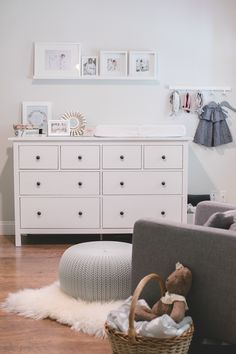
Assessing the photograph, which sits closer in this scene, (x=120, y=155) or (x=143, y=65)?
(x=120, y=155)

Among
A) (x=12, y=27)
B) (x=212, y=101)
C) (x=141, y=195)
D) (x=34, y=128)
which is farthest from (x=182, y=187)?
(x=12, y=27)

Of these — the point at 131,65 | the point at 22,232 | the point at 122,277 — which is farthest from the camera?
the point at 131,65

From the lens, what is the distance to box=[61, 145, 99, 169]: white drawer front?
4230 mm

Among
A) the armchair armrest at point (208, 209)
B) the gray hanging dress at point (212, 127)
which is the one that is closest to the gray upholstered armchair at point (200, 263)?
the armchair armrest at point (208, 209)

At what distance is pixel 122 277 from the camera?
9.25 feet

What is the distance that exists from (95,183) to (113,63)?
115cm

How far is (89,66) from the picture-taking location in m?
4.64

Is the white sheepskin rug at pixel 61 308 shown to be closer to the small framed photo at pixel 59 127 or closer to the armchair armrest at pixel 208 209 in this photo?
the armchair armrest at pixel 208 209

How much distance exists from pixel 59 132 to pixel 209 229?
8.35 ft

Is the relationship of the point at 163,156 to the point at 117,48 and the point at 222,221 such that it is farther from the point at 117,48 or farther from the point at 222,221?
the point at 222,221

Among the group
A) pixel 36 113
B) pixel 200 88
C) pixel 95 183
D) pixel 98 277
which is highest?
pixel 200 88

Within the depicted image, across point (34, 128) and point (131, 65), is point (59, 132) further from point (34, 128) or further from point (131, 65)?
point (131, 65)

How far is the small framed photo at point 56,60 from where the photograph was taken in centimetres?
461

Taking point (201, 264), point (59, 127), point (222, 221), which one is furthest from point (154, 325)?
point (59, 127)
